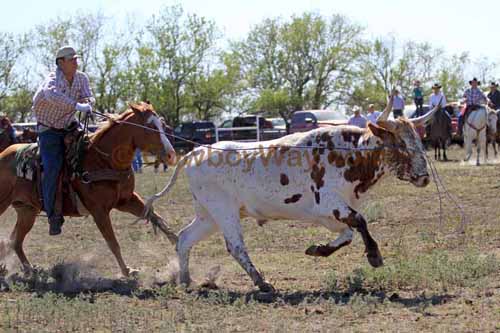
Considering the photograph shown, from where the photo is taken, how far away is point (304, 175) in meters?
8.38

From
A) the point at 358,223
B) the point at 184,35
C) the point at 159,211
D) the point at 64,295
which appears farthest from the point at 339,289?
the point at 184,35

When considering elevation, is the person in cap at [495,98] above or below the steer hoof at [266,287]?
above

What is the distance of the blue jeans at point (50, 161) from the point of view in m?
9.40

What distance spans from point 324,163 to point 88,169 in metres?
2.60

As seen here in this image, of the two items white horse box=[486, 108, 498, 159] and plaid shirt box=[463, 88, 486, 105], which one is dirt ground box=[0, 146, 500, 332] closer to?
plaid shirt box=[463, 88, 486, 105]

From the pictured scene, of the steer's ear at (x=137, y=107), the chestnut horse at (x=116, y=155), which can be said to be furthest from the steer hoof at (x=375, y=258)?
the steer's ear at (x=137, y=107)

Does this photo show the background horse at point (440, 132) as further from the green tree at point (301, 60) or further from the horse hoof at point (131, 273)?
the green tree at point (301, 60)

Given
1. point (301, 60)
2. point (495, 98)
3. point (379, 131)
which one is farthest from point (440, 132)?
point (301, 60)

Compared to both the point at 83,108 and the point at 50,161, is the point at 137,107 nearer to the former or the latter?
the point at 83,108

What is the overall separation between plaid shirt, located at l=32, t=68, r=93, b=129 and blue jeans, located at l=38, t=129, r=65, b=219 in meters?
0.12

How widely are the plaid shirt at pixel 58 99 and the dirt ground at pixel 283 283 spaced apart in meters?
1.52

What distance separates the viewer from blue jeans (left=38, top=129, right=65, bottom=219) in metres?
9.40

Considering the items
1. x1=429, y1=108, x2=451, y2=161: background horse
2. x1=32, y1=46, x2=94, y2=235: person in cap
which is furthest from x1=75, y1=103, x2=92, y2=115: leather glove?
x1=429, y1=108, x2=451, y2=161: background horse

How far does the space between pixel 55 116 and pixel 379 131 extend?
3.40 meters
